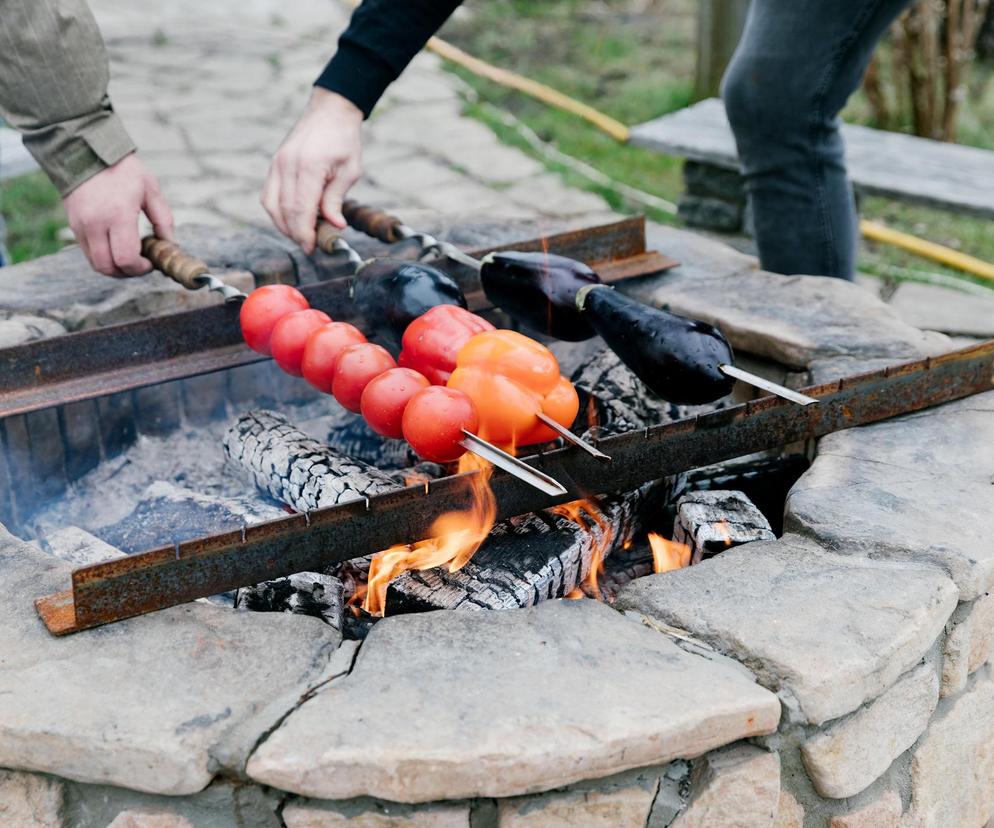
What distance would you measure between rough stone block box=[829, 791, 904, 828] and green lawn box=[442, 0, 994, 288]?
11.7ft

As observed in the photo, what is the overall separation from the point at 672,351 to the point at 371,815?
0.91 meters

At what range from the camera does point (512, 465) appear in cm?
166

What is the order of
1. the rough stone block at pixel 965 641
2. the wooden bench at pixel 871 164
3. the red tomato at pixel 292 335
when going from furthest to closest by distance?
the wooden bench at pixel 871 164 < the red tomato at pixel 292 335 < the rough stone block at pixel 965 641

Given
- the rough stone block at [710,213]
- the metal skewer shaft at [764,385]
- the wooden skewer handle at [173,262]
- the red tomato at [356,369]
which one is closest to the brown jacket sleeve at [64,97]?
the wooden skewer handle at [173,262]

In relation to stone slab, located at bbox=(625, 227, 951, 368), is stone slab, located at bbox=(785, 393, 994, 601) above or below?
below

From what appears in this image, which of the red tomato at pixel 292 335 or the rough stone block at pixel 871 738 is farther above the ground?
the red tomato at pixel 292 335

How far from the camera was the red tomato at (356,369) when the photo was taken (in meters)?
1.95

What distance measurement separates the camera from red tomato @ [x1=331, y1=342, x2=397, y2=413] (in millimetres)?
1954

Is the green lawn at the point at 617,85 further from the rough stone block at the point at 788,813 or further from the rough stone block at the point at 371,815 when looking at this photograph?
the rough stone block at the point at 371,815

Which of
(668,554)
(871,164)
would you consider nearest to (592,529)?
(668,554)

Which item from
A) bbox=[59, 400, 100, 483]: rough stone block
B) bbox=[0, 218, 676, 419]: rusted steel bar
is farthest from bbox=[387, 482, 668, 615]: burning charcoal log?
bbox=[59, 400, 100, 483]: rough stone block

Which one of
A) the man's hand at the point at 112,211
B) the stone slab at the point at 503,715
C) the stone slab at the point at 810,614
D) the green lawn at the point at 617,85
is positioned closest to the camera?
the stone slab at the point at 503,715

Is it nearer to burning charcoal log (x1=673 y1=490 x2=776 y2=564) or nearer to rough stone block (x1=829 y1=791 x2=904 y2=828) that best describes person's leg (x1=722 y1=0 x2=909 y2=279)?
burning charcoal log (x1=673 y1=490 x2=776 y2=564)

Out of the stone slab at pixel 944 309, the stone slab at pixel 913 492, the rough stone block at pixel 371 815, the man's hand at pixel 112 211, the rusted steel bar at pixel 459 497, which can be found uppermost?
the man's hand at pixel 112 211
